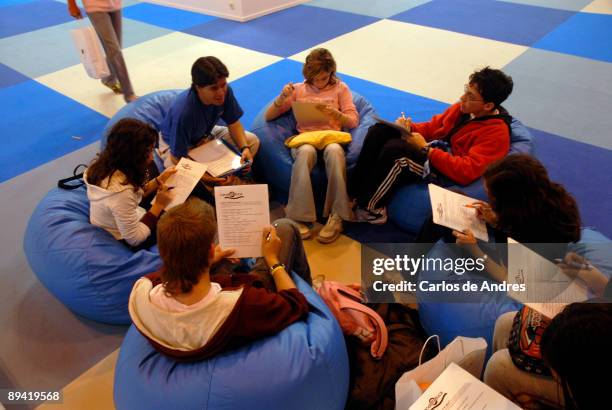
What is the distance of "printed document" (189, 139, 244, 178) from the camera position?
284 cm

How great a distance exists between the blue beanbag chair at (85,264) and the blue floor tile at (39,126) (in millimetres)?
1628

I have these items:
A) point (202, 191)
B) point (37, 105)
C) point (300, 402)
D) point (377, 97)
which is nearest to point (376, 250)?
point (202, 191)

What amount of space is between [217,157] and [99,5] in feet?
7.63

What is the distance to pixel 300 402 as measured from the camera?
1.59 meters

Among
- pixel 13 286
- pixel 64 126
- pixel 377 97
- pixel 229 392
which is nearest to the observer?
pixel 229 392

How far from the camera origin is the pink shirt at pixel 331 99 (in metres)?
3.10


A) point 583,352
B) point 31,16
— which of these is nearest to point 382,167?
point 583,352

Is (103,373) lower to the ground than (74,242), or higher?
lower

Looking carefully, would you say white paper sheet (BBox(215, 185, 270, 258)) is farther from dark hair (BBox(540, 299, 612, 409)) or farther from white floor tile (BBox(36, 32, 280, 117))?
white floor tile (BBox(36, 32, 280, 117))

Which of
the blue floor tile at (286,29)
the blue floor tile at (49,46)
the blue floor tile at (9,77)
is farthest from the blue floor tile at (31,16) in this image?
the blue floor tile at (286,29)

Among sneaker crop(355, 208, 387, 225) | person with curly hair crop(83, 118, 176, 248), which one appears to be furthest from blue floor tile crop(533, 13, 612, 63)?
person with curly hair crop(83, 118, 176, 248)

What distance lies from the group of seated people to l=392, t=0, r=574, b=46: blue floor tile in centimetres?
378

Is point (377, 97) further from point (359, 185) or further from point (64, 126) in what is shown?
point (64, 126)

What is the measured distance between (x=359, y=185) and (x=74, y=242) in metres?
1.73
